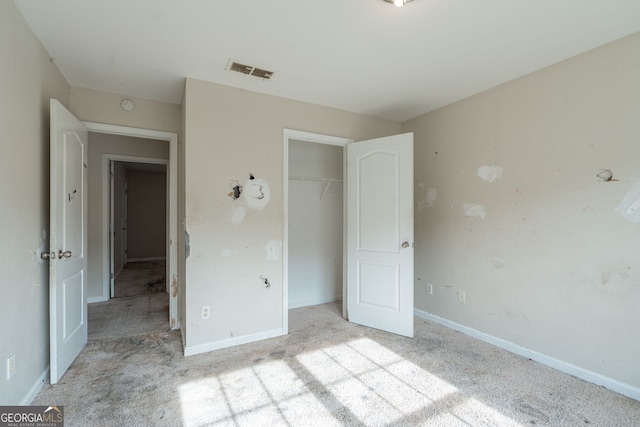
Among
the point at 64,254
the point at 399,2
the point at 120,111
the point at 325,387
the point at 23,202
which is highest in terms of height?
the point at 399,2

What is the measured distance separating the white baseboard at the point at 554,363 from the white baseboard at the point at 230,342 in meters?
1.81

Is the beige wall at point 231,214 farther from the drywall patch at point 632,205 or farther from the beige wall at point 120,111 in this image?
the drywall patch at point 632,205

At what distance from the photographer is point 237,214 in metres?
2.70

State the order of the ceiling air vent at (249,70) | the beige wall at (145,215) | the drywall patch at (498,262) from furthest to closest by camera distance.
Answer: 1. the beige wall at (145,215)
2. the drywall patch at (498,262)
3. the ceiling air vent at (249,70)

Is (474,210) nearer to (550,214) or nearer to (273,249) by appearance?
(550,214)

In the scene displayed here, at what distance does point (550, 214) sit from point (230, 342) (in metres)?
2.92

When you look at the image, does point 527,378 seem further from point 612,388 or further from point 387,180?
point 387,180

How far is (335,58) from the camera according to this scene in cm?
222

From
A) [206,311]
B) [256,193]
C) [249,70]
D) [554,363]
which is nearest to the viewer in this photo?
[554,363]

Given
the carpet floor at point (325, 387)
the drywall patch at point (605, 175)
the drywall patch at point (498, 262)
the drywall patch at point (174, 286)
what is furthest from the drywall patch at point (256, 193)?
the drywall patch at point (605, 175)

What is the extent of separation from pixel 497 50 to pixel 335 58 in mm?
1179

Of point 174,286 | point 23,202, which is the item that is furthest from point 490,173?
point 23,202

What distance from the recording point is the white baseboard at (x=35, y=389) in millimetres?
1750

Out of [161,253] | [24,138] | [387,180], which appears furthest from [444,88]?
[161,253]
